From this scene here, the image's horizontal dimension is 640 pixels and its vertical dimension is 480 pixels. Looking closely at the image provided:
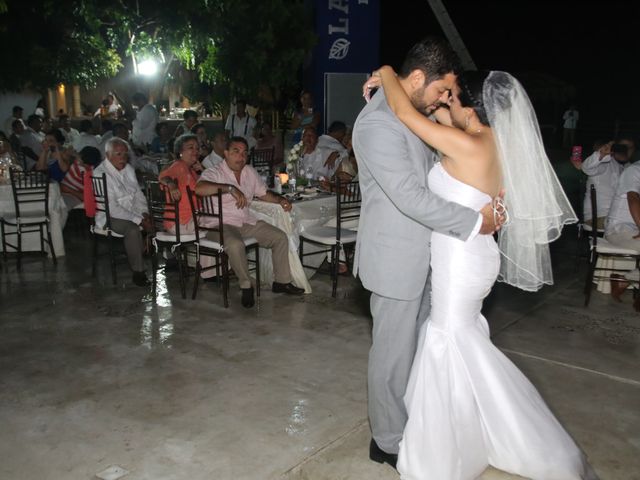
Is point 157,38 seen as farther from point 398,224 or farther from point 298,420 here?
point 398,224

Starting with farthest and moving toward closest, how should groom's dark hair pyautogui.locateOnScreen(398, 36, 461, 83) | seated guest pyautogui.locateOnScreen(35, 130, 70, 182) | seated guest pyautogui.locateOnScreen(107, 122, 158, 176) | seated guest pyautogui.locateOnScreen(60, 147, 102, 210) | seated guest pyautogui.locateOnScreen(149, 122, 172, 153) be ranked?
seated guest pyautogui.locateOnScreen(149, 122, 172, 153) < seated guest pyautogui.locateOnScreen(107, 122, 158, 176) < seated guest pyautogui.locateOnScreen(35, 130, 70, 182) < seated guest pyautogui.locateOnScreen(60, 147, 102, 210) < groom's dark hair pyautogui.locateOnScreen(398, 36, 461, 83)

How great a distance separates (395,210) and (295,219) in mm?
3146

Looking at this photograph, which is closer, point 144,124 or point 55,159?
point 55,159

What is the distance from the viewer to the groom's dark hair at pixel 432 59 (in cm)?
262

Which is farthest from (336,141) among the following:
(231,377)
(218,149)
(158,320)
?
(231,377)

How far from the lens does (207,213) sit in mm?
5559

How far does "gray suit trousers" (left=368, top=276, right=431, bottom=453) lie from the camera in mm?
2861

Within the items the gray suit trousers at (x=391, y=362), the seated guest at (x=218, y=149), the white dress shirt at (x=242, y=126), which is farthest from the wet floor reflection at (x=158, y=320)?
the white dress shirt at (x=242, y=126)

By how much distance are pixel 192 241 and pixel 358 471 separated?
3.02 metres

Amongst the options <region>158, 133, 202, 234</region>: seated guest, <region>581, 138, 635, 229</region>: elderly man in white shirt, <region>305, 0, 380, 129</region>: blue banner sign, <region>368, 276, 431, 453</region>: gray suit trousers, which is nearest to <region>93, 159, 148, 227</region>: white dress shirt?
<region>158, 133, 202, 234</region>: seated guest

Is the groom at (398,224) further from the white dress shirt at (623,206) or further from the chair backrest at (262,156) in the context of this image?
the chair backrest at (262,156)

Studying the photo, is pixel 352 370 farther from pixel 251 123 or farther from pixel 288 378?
pixel 251 123

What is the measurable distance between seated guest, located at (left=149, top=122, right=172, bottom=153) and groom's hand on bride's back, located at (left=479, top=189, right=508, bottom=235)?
7.99 meters

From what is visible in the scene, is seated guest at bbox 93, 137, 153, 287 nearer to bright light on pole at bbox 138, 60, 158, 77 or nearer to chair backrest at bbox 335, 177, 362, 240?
chair backrest at bbox 335, 177, 362, 240
